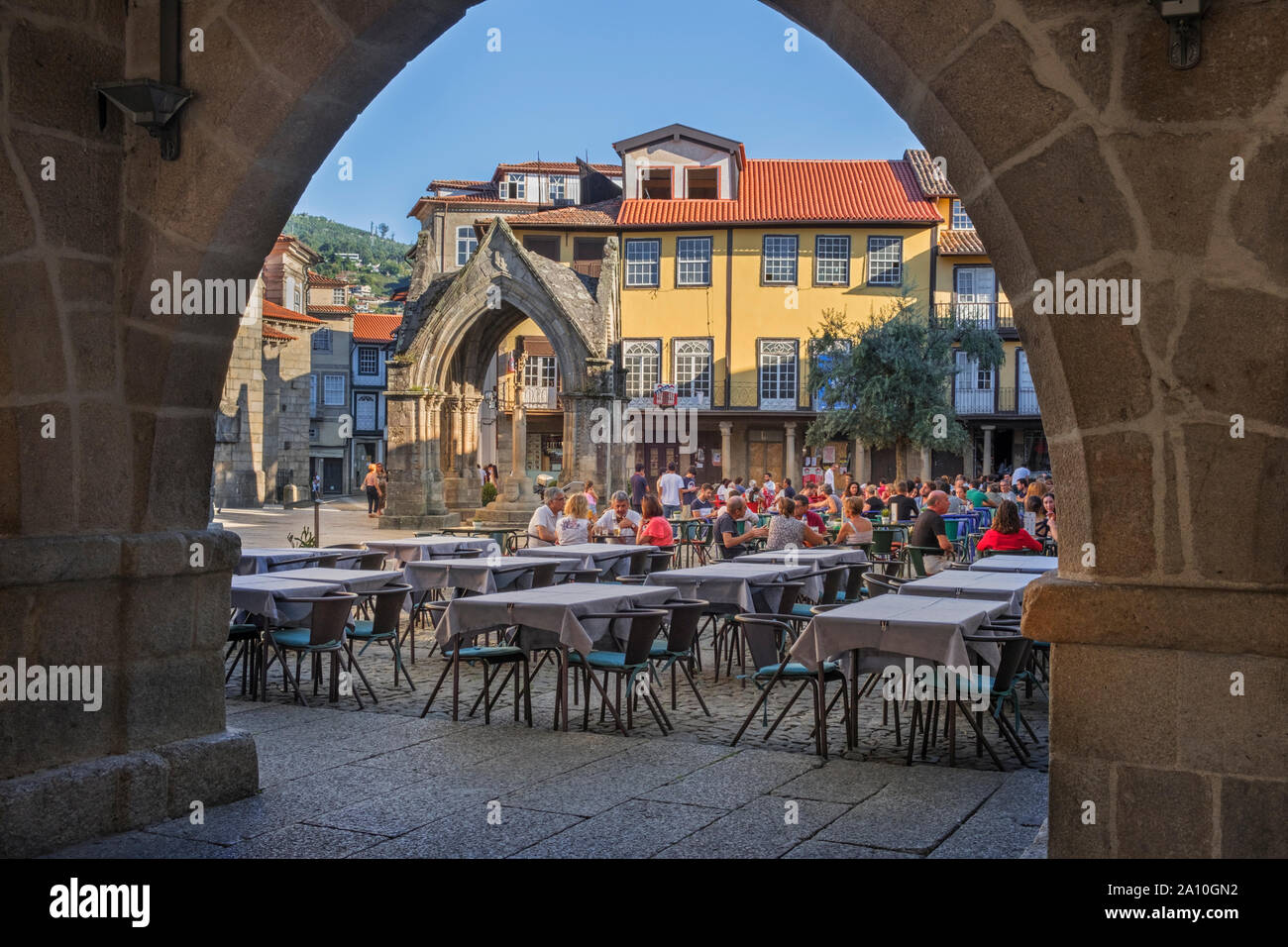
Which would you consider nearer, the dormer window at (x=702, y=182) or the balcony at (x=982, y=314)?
the balcony at (x=982, y=314)

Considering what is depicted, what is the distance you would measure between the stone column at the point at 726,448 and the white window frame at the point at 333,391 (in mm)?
23555

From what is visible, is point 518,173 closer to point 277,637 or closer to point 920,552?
point 920,552

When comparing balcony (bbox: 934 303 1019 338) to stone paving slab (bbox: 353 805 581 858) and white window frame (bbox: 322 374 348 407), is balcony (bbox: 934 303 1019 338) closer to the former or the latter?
white window frame (bbox: 322 374 348 407)

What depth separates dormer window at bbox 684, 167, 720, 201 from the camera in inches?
1540

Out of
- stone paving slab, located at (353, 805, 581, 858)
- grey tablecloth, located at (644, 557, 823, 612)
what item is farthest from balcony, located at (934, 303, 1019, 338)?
stone paving slab, located at (353, 805, 581, 858)

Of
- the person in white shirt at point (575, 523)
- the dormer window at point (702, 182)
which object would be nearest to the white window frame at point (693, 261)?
the dormer window at point (702, 182)

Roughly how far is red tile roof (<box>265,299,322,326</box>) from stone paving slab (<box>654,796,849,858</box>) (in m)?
40.3

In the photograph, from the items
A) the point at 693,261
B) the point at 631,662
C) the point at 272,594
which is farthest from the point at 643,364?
the point at 631,662

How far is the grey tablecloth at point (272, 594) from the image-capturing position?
7.87 meters

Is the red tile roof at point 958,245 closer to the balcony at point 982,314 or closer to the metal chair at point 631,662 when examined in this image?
the balcony at point 982,314

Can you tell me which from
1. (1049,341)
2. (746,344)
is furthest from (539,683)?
(746,344)

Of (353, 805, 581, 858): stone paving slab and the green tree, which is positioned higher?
the green tree

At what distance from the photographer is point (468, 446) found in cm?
2486
